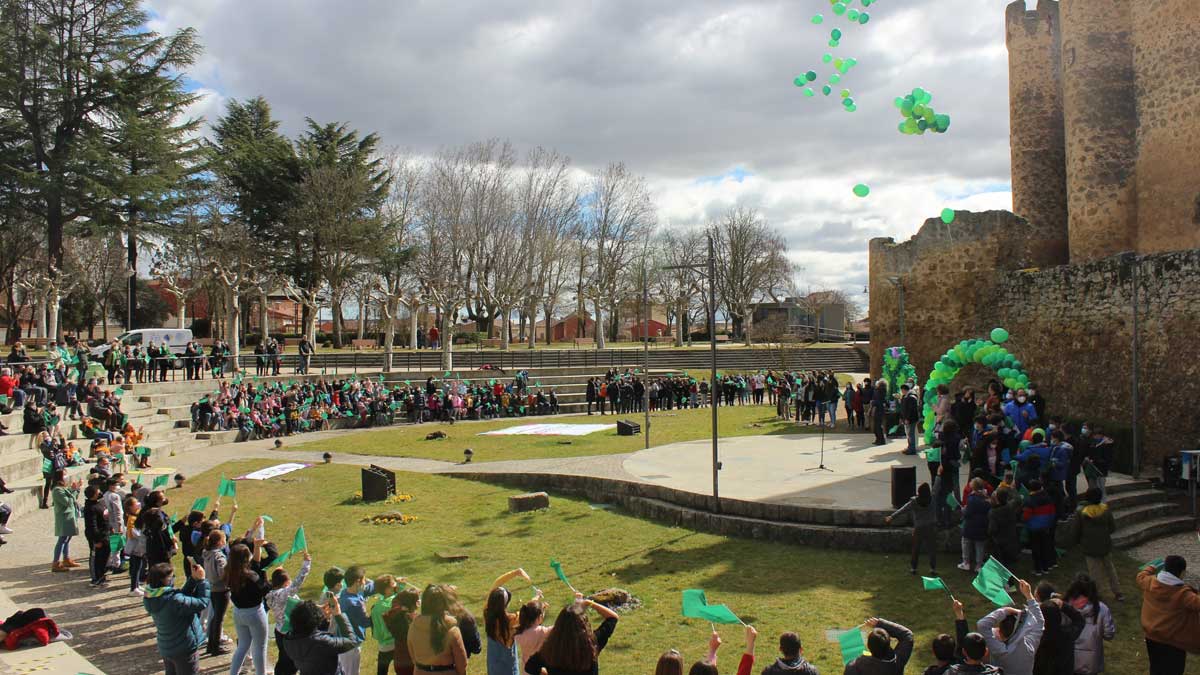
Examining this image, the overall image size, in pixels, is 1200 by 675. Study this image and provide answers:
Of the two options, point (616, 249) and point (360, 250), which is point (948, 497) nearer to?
point (360, 250)

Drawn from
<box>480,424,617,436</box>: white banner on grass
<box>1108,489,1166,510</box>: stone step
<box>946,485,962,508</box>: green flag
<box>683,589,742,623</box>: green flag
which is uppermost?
<box>683,589,742,623</box>: green flag

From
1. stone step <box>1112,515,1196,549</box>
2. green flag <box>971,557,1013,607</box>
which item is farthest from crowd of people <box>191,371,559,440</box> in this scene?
green flag <box>971,557,1013,607</box>

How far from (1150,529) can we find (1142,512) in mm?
480

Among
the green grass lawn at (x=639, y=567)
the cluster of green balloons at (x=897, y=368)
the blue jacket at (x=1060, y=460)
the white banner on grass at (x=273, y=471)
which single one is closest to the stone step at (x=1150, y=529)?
the green grass lawn at (x=639, y=567)

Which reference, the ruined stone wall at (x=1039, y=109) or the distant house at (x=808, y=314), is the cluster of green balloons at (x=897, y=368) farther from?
the distant house at (x=808, y=314)

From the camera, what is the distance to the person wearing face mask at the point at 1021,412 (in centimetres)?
1358

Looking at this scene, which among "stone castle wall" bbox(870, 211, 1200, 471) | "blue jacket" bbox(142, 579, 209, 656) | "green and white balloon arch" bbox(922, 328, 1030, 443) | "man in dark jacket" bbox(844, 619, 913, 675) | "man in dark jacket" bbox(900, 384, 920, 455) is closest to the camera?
"man in dark jacket" bbox(844, 619, 913, 675)

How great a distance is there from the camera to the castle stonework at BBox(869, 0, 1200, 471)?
14945 mm

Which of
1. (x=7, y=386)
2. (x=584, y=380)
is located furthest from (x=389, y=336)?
(x=7, y=386)

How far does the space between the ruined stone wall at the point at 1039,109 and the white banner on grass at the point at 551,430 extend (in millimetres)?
14041

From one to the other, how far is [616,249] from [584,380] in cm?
2297

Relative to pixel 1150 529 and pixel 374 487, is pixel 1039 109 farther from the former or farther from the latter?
pixel 374 487

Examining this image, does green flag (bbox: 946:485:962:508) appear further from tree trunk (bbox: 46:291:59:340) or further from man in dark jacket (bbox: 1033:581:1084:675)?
tree trunk (bbox: 46:291:59:340)

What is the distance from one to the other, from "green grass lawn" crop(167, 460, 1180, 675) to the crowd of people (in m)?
9.41
